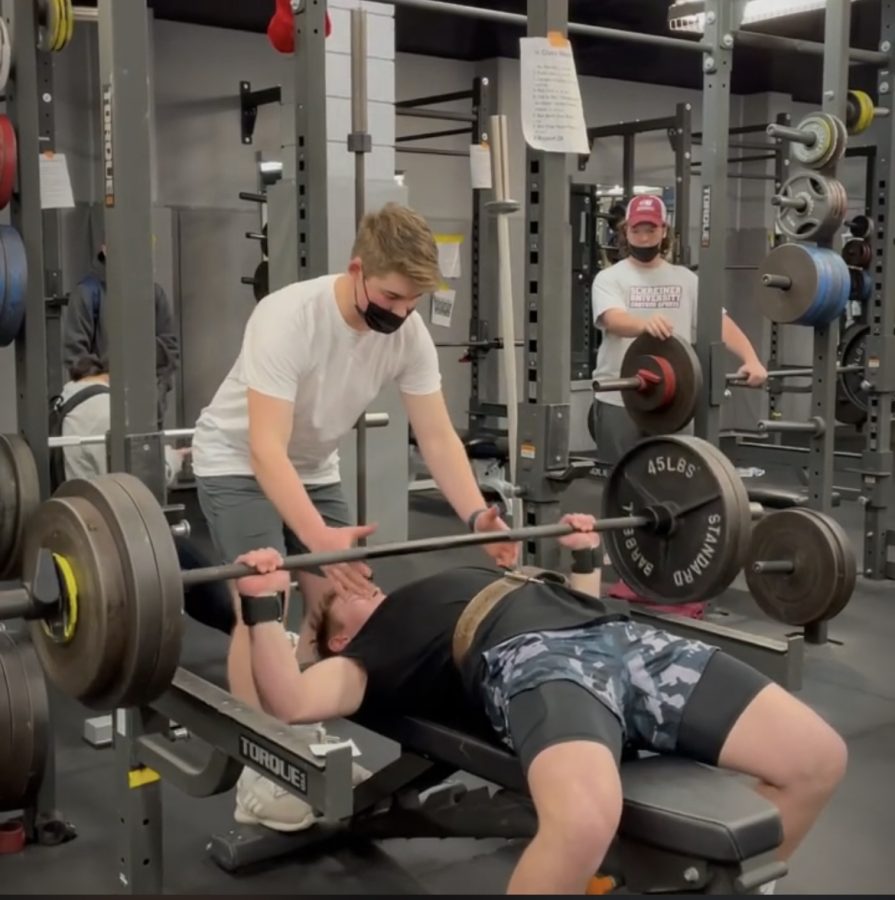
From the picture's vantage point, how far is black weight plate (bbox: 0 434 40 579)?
2.33 meters

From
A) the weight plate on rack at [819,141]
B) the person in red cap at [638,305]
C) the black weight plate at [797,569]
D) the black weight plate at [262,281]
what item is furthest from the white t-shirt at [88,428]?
the black weight plate at [262,281]

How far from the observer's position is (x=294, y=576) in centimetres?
314

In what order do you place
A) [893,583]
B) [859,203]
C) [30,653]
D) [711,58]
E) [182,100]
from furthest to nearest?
[859,203] < [182,100] < [893,583] < [711,58] < [30,653]

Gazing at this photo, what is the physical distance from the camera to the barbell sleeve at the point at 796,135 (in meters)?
3.77

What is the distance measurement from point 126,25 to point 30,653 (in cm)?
121

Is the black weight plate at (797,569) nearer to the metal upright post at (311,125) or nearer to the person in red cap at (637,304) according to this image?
the person in red cap at (637,304)

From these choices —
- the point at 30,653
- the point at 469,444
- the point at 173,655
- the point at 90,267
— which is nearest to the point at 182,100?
the point at 90,267

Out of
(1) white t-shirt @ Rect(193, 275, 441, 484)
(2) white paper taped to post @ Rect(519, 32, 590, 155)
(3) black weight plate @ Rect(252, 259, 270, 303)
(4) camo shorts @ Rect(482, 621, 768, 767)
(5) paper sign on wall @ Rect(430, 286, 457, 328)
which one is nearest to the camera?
(4) camo shorts @ Rect(482, 621, 768, 767)

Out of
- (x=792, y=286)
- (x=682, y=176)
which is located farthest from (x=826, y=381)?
(x=682, y=176)

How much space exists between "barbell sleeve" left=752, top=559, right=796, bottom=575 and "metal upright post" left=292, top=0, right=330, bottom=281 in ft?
5.17

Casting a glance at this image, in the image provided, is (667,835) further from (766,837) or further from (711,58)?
(711,58)

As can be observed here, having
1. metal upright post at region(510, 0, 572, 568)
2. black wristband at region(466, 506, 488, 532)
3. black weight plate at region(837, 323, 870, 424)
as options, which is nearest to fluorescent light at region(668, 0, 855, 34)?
black weight plate at region(837, 323, 870, 424)

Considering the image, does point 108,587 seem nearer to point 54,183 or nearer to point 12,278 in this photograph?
point 12,278

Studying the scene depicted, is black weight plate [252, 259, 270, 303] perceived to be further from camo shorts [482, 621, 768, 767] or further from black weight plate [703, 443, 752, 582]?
camo shorts [482, 621, 768, 767]
